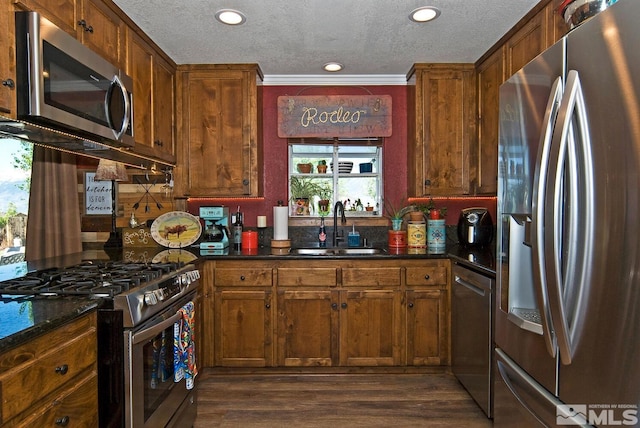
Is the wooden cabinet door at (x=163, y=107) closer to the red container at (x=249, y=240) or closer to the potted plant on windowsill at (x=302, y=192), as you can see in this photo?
the red container at (x=249, y=240)

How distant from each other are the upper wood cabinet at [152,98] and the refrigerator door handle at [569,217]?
236 centimetres

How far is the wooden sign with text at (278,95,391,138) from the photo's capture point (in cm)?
351

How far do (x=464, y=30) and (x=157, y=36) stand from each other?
204 cm

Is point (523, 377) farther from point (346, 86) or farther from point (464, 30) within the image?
point (346, 86)

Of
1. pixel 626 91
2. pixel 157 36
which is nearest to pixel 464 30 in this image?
pixel 626 91

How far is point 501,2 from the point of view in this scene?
2227 mm

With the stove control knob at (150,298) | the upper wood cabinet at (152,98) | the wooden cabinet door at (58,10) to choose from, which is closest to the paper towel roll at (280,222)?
the upper wood cabinet at (152,98)

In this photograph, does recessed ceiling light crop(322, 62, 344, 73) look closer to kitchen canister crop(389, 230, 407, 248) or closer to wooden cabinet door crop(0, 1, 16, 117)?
kitchen canister crop(389, 230, 407, 248)

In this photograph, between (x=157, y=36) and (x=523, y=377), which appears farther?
(x=157, y=36)

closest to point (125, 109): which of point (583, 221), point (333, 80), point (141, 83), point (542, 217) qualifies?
point (141, 83)

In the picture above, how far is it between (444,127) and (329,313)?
1.74m

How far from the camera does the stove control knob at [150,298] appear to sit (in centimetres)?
167

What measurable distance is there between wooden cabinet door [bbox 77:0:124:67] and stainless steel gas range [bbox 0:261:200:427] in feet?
3.84

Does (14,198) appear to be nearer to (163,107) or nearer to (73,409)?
(163,107)
